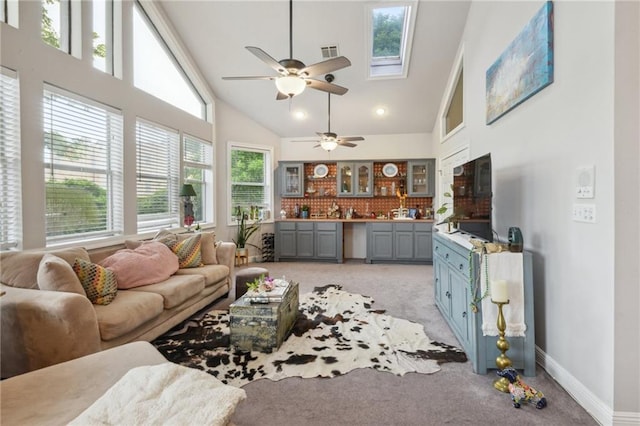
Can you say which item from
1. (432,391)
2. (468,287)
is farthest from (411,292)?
(432,391)

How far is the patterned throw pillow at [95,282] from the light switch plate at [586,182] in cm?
346

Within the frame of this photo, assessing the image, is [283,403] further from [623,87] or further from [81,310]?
[623,87]

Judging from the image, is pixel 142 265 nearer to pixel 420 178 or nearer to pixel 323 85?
pixel 323 85

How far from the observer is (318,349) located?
257 centimetres

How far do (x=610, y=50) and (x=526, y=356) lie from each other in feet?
6.54

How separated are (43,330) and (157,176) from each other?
2671 mm

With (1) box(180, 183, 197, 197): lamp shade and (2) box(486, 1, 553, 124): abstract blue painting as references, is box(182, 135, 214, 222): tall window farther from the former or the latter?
(2) box(486, 1, 553, 124): abstract blue painting

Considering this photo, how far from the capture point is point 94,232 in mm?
3326

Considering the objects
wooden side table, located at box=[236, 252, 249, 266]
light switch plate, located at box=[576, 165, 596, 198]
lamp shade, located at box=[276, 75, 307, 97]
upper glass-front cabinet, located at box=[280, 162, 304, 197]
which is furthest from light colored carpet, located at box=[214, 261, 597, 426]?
upper glass-front cabinet, located at box=[280, 162, 304, 197]

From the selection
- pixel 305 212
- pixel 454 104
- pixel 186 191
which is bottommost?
pixel 305 212

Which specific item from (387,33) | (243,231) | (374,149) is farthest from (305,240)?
(387,33)

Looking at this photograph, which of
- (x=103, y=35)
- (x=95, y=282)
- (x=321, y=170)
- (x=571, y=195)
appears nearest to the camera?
(x=571, y=195)

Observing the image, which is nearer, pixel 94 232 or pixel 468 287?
pixel 468 287

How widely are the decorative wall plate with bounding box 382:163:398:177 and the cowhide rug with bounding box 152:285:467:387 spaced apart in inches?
148
